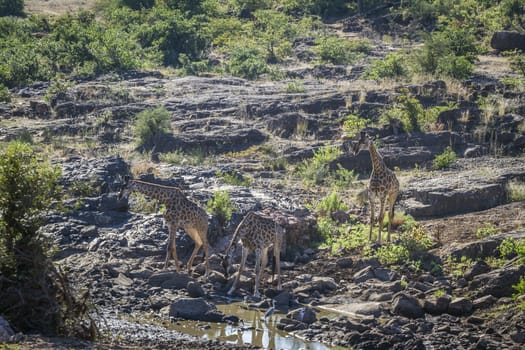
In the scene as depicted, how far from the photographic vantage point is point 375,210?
82.8 ft

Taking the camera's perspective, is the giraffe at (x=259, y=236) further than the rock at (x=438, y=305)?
Yes

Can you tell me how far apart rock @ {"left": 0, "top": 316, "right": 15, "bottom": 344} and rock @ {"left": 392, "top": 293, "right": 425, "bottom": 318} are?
739cm

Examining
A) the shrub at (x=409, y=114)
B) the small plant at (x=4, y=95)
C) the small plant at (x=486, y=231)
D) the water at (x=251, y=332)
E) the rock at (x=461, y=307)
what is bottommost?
the water at (x=251, y=332)

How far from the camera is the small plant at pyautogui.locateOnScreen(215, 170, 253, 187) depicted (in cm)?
2594

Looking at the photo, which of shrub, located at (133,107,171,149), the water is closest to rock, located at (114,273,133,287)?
the water

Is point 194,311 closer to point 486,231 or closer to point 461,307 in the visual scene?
point 461,307

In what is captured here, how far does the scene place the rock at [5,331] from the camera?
1350 centimetres

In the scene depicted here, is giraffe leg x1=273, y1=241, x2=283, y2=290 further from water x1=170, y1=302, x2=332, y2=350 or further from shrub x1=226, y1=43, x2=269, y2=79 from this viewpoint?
shrub x1=226, y1=43, x2=269, y2=79

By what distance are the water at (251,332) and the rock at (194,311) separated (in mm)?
148

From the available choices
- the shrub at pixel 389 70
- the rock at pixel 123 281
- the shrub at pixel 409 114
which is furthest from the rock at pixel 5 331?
the shrub at pixel 389 70

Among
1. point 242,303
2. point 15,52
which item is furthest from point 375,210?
point 15,52

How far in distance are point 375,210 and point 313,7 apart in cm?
2918

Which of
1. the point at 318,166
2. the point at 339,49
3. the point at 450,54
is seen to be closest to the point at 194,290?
the point at 318,166

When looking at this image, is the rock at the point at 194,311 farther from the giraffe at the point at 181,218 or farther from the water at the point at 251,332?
the giraffe at the point at 181,218
